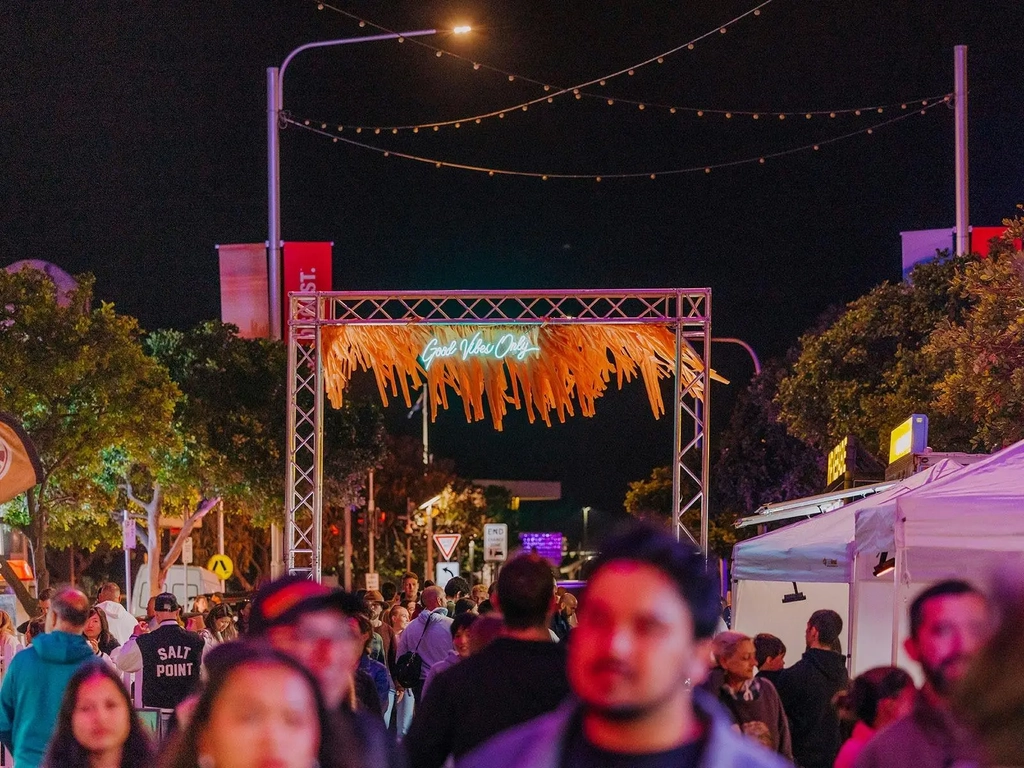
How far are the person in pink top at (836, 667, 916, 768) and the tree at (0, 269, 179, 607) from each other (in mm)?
22605

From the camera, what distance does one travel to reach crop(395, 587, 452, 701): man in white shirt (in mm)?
12039

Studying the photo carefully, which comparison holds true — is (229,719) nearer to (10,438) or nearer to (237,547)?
(10,438)

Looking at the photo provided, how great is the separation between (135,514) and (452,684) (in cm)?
3307

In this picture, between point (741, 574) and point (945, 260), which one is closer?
point (741, 574)

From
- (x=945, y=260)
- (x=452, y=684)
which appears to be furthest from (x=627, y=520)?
(x=945, y=260)

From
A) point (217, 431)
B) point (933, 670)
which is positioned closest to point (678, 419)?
point (933, 670)

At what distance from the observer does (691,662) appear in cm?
242

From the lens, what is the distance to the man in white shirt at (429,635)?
12.0m

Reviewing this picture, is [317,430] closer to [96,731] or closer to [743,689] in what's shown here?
[743,689]

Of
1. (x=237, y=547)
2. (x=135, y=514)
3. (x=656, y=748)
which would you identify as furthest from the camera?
(x=237, y=547)

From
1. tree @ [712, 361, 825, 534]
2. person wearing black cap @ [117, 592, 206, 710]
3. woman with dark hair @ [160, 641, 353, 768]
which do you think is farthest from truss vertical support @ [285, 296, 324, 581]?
tree @ [712, 361, 825, 534]

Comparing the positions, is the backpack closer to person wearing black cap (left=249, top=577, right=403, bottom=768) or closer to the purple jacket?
person wearing black cap (left=249, top=577, right=403, bottom=768)

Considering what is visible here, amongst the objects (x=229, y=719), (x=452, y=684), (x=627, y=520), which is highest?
(x=627, y=520)

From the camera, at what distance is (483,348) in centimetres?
1981
